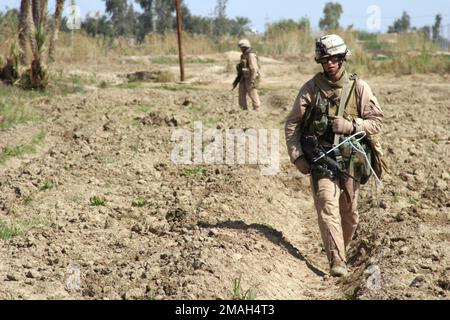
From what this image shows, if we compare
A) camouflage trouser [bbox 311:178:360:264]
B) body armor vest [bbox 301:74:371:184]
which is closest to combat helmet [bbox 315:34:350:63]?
body armor vest [bbox 301:74:371:184]

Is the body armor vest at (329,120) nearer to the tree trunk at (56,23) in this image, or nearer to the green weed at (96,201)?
the green weed at (96,201)

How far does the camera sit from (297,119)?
675cm

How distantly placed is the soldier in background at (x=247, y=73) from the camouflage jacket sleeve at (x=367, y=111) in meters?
8.06

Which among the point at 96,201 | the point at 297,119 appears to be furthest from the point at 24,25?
the point at 297,119

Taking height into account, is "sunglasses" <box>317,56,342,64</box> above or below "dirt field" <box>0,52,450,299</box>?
above

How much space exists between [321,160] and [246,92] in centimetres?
867

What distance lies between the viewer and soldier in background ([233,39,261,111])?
14.7 meters

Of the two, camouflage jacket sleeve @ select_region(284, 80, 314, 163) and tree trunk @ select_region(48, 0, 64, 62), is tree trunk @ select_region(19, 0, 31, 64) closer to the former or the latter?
tree trunk @ select_region(48, 0, 64, 62)

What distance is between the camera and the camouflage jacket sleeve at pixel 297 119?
671 centimetres

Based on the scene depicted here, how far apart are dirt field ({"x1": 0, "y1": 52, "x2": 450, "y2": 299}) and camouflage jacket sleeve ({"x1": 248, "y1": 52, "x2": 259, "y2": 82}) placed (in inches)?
27.5

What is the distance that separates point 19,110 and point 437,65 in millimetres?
12986

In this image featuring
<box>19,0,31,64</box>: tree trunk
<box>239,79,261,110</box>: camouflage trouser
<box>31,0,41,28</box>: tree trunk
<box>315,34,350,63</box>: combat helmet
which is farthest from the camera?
<box>31,0,41,28</box>: tree trunk
